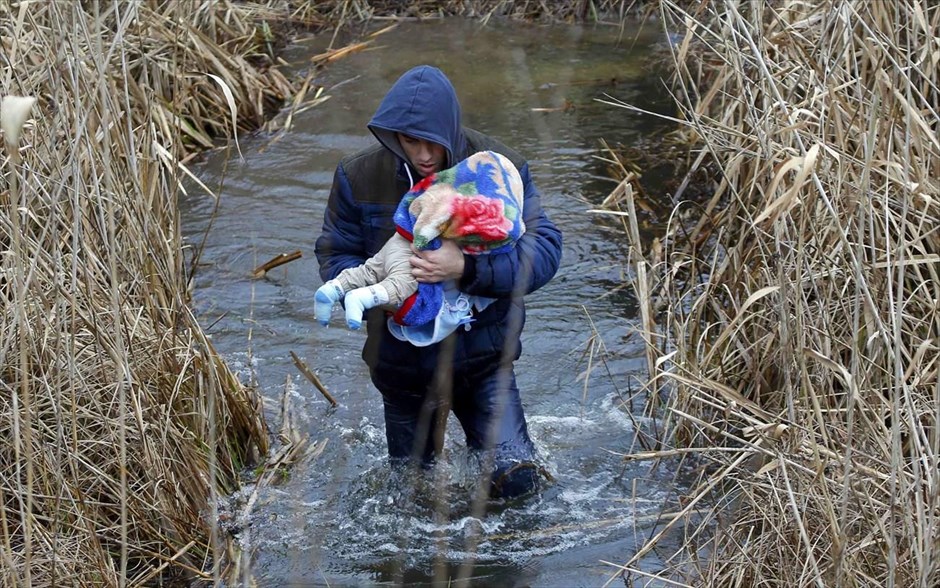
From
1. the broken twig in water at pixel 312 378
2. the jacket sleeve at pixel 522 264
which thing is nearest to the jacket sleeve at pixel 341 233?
the jacket sleeve at pixel 522 264

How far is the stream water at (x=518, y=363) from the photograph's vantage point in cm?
376

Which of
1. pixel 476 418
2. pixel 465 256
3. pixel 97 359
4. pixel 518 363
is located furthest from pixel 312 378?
pixel 465 256

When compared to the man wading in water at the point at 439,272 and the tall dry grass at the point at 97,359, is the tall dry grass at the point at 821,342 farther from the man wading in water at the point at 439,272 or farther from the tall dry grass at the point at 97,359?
the tall dry grass at the point at 97,359

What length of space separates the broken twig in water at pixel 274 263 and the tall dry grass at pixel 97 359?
1945 mm

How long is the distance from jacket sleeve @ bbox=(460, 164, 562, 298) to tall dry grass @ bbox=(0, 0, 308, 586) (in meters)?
0.84

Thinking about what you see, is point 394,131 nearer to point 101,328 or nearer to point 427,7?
point 101,328

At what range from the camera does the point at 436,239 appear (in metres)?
3.30

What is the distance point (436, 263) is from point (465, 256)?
4.2 inches

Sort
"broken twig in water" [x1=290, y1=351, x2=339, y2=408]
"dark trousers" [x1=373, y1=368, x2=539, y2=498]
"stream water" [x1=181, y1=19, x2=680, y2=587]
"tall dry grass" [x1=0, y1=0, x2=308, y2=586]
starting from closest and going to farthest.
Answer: "tall dry grass" [x1=0, y1=0, x2=308, y2=586]
"dark trousers" [x1=373, y1=368, x2=539, y2=498]
"stream water" [x1=181, y1=19, x2=680, y2=587]
"broken twig in water" [x1=290, y1=351, x2=339, y2=408]

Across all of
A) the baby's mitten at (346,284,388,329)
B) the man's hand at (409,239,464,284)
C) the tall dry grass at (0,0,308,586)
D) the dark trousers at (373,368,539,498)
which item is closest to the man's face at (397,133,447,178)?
the man's hand at (409,239,464,284)

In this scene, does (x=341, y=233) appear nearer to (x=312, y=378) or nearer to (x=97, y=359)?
(x=97, y=359)

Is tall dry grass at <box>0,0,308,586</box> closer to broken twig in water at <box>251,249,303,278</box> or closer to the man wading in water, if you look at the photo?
the man wading in water

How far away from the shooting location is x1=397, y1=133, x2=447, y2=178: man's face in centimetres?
332

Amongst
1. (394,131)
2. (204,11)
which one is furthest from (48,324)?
(204,11)
